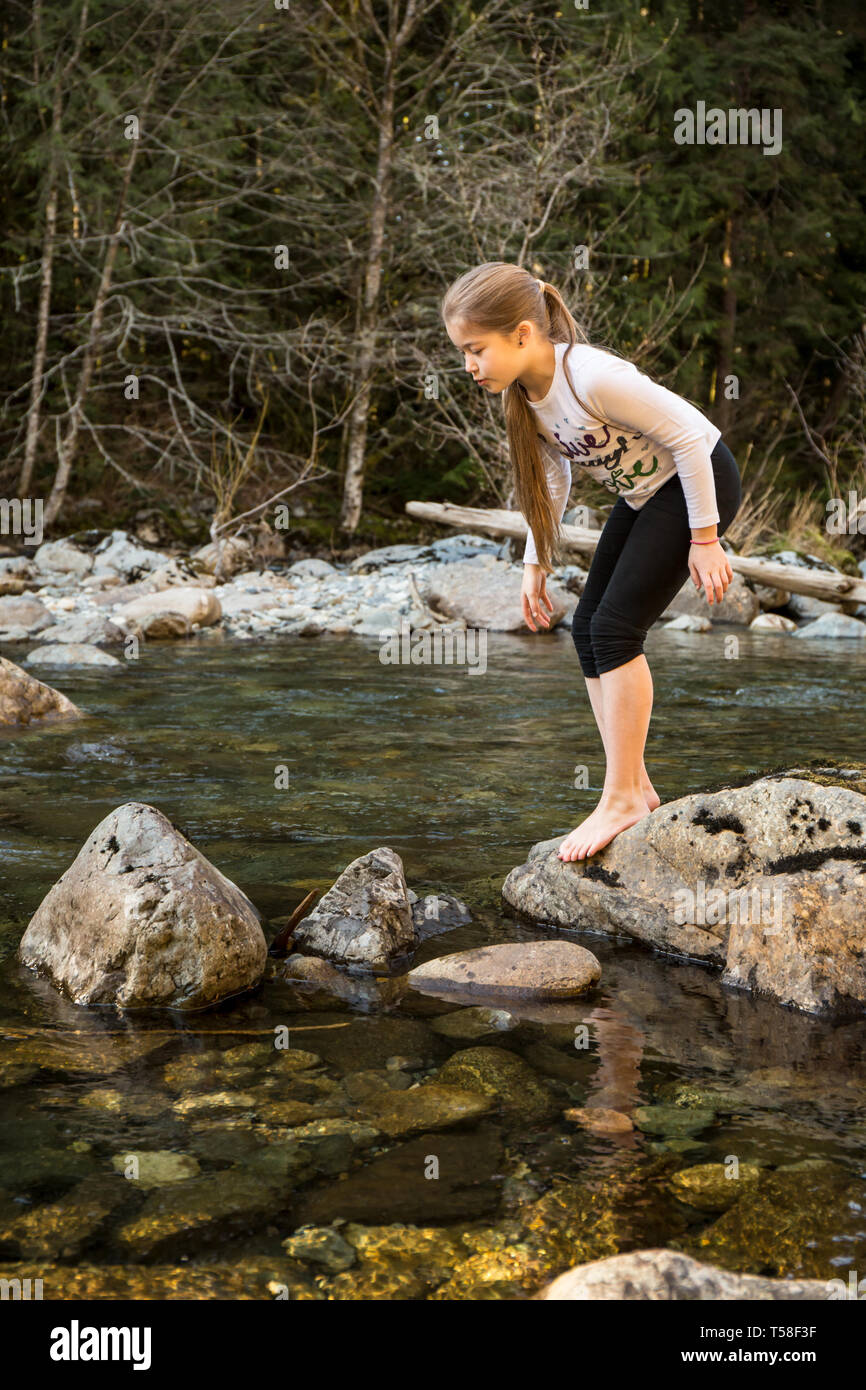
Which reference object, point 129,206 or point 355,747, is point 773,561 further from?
point 129,206

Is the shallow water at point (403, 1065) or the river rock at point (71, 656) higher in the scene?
the river rock at point (71, 656)

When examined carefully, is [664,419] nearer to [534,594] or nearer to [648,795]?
[534,594]

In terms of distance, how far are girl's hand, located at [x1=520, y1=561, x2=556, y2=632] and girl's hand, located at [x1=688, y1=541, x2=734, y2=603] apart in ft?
2.01

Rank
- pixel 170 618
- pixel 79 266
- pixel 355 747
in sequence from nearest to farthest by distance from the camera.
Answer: pixel 355 747, pixel 170 618, pixel 79 266

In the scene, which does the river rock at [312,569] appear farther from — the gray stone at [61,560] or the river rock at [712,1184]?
the river rock at [712,1184]

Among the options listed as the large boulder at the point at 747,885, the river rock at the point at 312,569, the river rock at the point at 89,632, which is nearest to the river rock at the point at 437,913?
the large boulder at the point at 747,885

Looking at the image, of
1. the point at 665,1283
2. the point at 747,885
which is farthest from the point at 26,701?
the point at 665,1283

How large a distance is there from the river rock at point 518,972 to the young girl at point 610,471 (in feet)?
1.68

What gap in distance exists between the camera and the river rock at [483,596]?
34.4 feet

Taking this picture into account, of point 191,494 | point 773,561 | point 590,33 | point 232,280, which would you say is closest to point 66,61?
point 232,280

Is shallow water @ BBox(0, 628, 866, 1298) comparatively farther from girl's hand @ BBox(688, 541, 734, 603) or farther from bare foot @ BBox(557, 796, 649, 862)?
girl's hand @ BBox(688, 541, 734, 603)

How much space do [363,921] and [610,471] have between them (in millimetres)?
1389

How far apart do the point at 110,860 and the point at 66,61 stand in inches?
553

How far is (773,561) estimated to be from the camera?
38.0ft
